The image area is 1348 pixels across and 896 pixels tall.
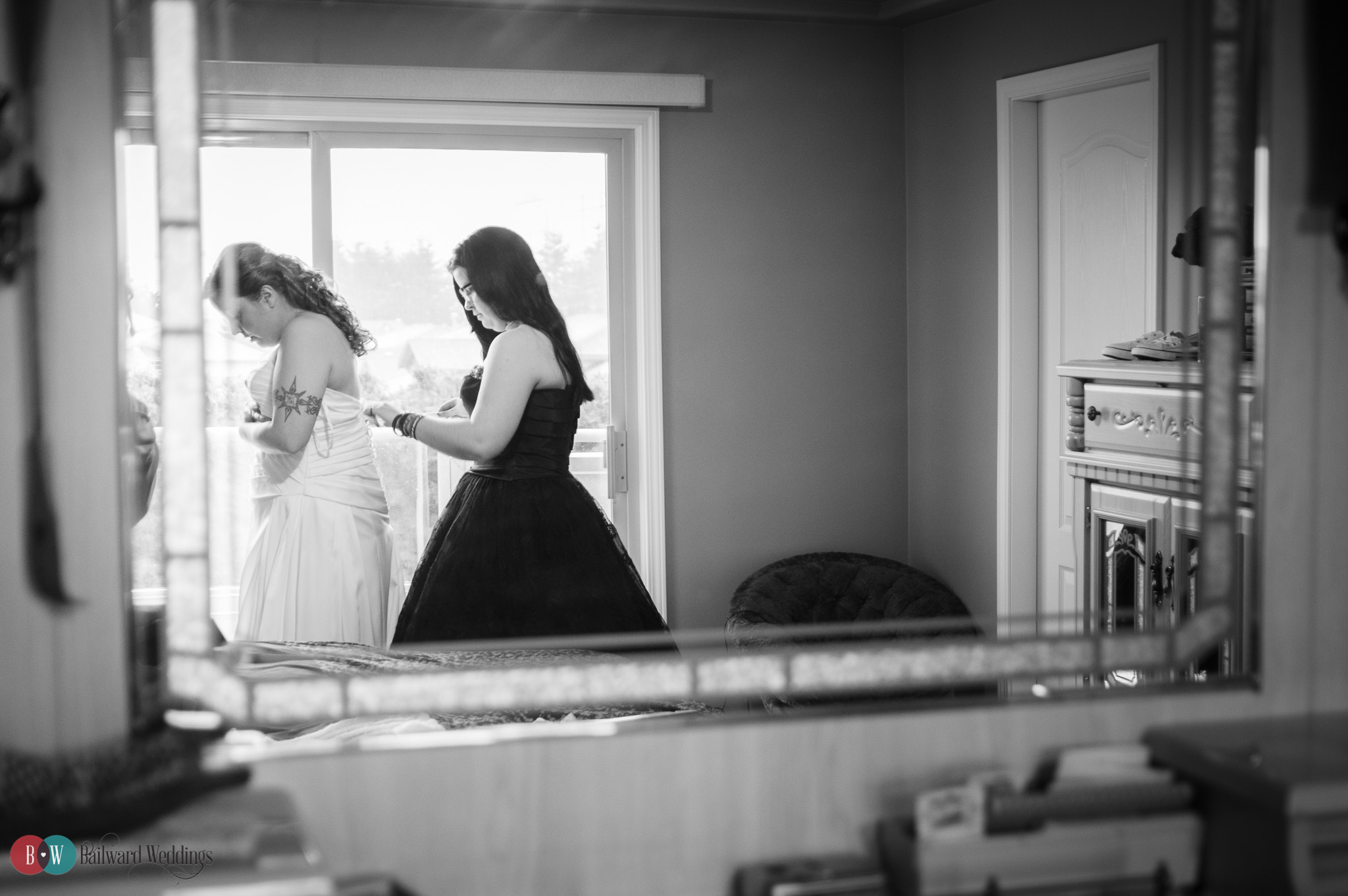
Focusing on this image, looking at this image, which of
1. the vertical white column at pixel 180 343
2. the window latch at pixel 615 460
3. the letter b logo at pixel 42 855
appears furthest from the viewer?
the window latch at pixel 615 460

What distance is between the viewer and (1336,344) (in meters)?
0.75

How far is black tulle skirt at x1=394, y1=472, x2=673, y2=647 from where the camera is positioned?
2.89 feet

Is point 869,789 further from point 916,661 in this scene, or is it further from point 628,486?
point 628,486

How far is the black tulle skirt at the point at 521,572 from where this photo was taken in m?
0.88

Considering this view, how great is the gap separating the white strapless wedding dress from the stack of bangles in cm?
3

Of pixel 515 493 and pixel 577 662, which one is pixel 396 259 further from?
pixel 577 662

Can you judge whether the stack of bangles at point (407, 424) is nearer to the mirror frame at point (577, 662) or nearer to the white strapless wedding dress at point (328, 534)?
the white strapless wedding dress at point (328, 534)

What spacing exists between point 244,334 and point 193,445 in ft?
0.62

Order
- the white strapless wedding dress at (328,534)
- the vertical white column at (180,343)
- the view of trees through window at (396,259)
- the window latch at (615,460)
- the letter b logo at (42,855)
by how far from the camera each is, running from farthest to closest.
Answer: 1. the window latch at (615,460)
2. the white strapless wedding dress at (328,534)
3. the view of trees through window at (396,259)
4. the vertical white column at (180,343)
5. the letter b logo at (42,855)

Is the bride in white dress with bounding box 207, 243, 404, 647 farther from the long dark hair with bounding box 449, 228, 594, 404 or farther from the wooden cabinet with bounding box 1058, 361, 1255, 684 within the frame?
the wooden cabinet with bounding box 1058, 361, 1255, 684

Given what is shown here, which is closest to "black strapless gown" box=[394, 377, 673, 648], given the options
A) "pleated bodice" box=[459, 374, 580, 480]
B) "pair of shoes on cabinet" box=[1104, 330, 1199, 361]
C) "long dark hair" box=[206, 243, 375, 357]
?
"pleated bodice" box=[459, 374, 580, 480]

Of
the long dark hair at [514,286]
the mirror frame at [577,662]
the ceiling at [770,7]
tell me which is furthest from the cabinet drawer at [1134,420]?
the long dark hair at [514,286]

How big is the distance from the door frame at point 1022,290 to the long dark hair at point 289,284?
65 centimetres

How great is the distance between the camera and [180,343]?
0.63 meters
